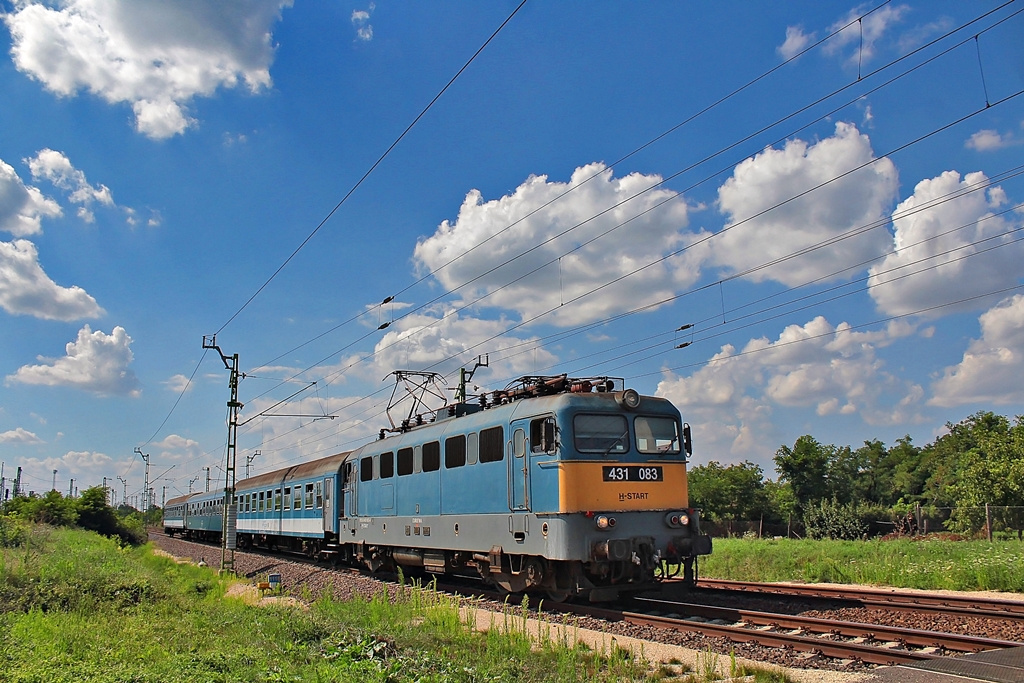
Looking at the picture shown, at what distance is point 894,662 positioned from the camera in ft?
28.5

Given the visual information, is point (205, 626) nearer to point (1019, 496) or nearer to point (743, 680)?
point (743, 680)

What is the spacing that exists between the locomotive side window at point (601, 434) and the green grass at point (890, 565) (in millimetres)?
8220

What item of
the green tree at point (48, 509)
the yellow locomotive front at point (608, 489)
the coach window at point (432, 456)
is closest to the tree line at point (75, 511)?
the green tree at point (48, 509)

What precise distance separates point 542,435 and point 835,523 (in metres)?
26.5

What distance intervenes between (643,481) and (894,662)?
215 inches

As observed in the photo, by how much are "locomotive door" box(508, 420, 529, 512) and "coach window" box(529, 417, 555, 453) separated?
0.19 metres

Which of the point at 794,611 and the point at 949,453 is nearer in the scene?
the point at 794,611

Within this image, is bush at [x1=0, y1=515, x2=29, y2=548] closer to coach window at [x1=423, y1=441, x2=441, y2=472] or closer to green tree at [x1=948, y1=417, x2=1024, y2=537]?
coach window at [x1=423, y1=441, x2=441, y2=472]

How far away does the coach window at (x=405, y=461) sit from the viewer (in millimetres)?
18750

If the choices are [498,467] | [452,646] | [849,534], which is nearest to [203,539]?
[849,534]

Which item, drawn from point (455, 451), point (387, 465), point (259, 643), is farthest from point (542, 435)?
point (387, 465)

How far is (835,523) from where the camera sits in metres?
35.2

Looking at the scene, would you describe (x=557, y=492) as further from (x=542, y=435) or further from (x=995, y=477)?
(x=995, y=477)

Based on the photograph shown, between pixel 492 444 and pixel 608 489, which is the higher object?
pixel 492 444
